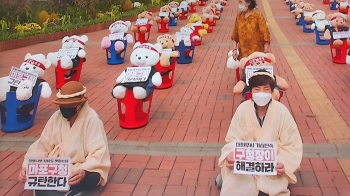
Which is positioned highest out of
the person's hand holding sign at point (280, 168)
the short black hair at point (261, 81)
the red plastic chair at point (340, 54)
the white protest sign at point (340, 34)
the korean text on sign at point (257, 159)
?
the short black hair at point (261, 81)

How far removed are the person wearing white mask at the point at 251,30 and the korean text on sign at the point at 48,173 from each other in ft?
10.8

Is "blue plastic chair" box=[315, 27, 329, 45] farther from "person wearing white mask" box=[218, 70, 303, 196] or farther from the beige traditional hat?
the beige traditional hat

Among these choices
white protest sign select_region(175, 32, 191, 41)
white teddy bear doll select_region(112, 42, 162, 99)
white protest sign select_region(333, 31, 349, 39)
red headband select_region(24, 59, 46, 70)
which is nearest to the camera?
white teddy bear doll select_region(112, 42, 162, 99)

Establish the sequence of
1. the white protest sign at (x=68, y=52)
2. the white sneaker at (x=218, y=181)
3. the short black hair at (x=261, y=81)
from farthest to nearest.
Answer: the white protest sign at (x=68, y=52) < the white sneaker at (x=218, y=181) < the short black hair at (x=261, y=81)

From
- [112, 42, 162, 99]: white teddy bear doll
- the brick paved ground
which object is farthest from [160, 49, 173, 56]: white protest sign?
[112, 42, 162, 99]: white teddy bear doll

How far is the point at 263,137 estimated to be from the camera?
11.6 feet

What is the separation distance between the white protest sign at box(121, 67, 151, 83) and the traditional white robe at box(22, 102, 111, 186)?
1.93m

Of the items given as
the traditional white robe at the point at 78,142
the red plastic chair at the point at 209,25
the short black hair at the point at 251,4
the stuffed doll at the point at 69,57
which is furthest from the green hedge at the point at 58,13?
the traditional white robe at the point at 78,142

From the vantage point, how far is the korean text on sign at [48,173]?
136 inches

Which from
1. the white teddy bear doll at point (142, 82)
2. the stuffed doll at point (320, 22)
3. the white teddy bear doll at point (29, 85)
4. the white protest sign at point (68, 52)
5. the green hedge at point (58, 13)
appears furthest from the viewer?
the green hedge at point (58, 13)

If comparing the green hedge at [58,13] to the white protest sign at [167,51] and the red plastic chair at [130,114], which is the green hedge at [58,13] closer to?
the white protest sign at [167,51]

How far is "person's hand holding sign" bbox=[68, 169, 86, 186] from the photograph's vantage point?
355cm

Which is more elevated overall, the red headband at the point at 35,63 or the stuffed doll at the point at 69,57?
the red headband at the point at 35,63

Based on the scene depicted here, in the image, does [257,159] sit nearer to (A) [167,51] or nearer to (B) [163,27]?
(A) [167,51]
